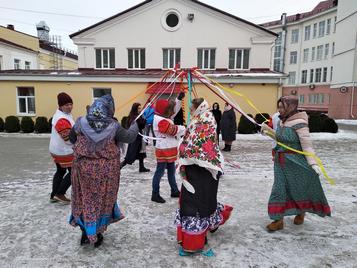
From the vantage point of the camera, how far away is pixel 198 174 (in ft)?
9.17

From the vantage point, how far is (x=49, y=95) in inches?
581

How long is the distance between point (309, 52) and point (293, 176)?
124 feet

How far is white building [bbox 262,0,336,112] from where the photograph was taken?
32.6 m

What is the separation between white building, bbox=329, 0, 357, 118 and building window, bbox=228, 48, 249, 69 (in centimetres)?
1126

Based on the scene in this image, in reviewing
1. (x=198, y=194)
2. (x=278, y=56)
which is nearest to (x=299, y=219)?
(x=198, y=194)

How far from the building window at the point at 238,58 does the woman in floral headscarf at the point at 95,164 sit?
1524 centimetres

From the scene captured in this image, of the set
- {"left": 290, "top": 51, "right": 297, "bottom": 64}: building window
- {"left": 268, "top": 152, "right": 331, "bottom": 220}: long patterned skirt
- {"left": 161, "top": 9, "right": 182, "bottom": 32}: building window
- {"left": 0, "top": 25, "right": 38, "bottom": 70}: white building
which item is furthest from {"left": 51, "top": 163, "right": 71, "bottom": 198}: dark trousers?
{"left": 290, "top": 51, "right": 297, "bottom": 64}: building window

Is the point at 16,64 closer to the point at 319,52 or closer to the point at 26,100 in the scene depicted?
the point at 26,100

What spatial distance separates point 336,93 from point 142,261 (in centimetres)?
2662

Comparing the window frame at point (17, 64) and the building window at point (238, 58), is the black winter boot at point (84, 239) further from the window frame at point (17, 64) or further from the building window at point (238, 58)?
the window frame at point (17, 64)

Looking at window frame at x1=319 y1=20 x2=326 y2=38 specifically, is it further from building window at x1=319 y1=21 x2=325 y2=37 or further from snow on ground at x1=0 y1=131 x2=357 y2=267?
snow on ground at x1=0 y1=131 x2=357 y2=267

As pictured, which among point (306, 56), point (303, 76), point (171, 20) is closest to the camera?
point (171, 20)

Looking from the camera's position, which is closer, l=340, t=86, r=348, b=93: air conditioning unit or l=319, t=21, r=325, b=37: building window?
l=340, t=86, r=348, b=93: air conditioning unit

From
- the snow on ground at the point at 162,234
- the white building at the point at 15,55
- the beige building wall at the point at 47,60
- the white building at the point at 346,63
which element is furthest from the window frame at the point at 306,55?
the snow on ground at the point at 162,234
